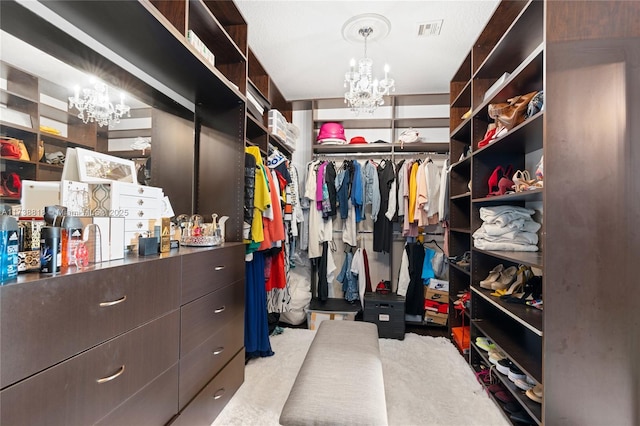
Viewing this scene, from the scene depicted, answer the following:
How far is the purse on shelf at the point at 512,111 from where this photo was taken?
4.95ft

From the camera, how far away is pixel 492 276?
1.93 m

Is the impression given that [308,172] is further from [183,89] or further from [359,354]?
[359,354]

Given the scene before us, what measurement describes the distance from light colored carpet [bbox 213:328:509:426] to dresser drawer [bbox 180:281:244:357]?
1.71ft

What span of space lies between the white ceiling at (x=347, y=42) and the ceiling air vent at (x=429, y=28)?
3 cm

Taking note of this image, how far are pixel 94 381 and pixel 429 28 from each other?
2755mm

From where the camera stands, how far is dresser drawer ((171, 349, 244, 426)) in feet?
4.25

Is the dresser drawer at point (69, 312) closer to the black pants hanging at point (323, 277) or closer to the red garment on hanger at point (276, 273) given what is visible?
the red garment on hanger at point (276, 273)

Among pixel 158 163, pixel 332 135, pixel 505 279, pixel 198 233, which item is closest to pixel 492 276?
pixel 505 279

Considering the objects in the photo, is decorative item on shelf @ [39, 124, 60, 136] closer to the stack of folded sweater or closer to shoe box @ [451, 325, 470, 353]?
the stack of folded sweater

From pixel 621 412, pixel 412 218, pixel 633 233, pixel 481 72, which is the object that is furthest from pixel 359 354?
pixel 481 72

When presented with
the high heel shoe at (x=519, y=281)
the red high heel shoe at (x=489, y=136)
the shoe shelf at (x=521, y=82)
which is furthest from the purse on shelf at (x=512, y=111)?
the high heel shoe at (x=519, y=281)

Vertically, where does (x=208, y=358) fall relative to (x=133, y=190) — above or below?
below

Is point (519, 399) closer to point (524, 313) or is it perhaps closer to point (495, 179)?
point (524, 313)

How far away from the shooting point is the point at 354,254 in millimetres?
3064
